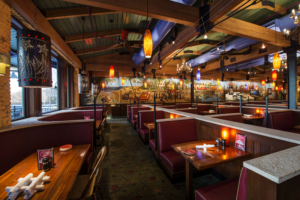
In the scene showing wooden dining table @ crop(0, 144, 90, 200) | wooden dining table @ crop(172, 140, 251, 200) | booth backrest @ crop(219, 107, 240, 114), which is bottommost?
wooden dining table @ crop(0, 144, 90, 200)

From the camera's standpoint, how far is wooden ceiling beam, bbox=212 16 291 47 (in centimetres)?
358

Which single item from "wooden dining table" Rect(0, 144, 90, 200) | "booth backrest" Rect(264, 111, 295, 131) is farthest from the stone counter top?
"booth backrest" Rect(264, 111, 295, 131)

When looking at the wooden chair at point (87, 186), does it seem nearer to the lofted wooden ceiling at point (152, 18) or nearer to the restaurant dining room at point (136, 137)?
the restaurant dining room at point (136, 137)

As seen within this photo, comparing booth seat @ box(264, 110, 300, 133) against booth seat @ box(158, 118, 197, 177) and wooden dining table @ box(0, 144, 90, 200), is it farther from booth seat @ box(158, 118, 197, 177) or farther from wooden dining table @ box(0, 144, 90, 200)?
wooden dining table @ box(0, 144, 90, 200)

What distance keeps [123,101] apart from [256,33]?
29.0 feet

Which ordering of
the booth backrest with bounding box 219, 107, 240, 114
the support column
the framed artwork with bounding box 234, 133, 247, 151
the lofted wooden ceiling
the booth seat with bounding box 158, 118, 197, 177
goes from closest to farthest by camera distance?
the framed artwork with bounding box 234, 133, 247, 151 < the booth seat with bounding box 158, 118, 197, 177 < the lofted wooden ceiling < the support column < the booth backrest with bounding box 219, 107, 240, 114

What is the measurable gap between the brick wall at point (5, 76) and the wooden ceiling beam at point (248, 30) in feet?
15.3

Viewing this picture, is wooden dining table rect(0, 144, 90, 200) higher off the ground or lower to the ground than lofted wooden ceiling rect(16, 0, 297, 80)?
lower

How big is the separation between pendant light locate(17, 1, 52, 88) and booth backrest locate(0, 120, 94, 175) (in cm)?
88

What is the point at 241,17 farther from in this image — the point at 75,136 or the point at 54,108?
the point at 54,108

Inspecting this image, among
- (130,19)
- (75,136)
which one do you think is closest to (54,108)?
(75,136)

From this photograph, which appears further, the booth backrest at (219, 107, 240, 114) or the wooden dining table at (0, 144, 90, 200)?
the booth backrest at (219, 107, 240, 114)

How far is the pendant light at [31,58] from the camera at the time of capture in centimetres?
195

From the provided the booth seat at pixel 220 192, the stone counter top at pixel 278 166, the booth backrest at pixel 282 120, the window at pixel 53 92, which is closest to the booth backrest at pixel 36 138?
the booth seat at pixel 220 192
